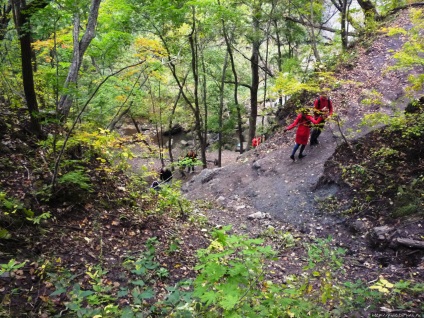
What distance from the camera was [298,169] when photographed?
369 inches

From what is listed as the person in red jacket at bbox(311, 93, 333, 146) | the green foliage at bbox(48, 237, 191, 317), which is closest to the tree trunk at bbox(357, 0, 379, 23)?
the person in red jacket at bbox(311, 93, 333, 146)

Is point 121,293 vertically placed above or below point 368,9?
below

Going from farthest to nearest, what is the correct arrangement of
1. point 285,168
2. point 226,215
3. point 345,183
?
1. point 285,168
2. point 226,215
3. point 345,183

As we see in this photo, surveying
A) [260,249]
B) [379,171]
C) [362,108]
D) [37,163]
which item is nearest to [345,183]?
[379,171]

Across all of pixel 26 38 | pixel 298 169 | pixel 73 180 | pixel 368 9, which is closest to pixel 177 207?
pixel 73 180

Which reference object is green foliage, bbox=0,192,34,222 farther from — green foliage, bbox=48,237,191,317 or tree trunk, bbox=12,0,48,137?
tree trunk, bbox=12,0,48,137

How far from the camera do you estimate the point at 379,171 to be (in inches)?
262

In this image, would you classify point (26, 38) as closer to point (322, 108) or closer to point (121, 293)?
point (121, 293)

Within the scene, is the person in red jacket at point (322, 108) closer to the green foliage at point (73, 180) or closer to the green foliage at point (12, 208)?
the green foliage at point (73, 180)

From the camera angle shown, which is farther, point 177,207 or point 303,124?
point 303,124

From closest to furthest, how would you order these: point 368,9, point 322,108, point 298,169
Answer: point 322,108, point 298,169, point 368,9

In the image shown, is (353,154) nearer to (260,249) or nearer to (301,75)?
(260,249)

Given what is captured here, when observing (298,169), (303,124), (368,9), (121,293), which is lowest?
(298,169)

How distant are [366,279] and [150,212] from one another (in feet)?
12.8
